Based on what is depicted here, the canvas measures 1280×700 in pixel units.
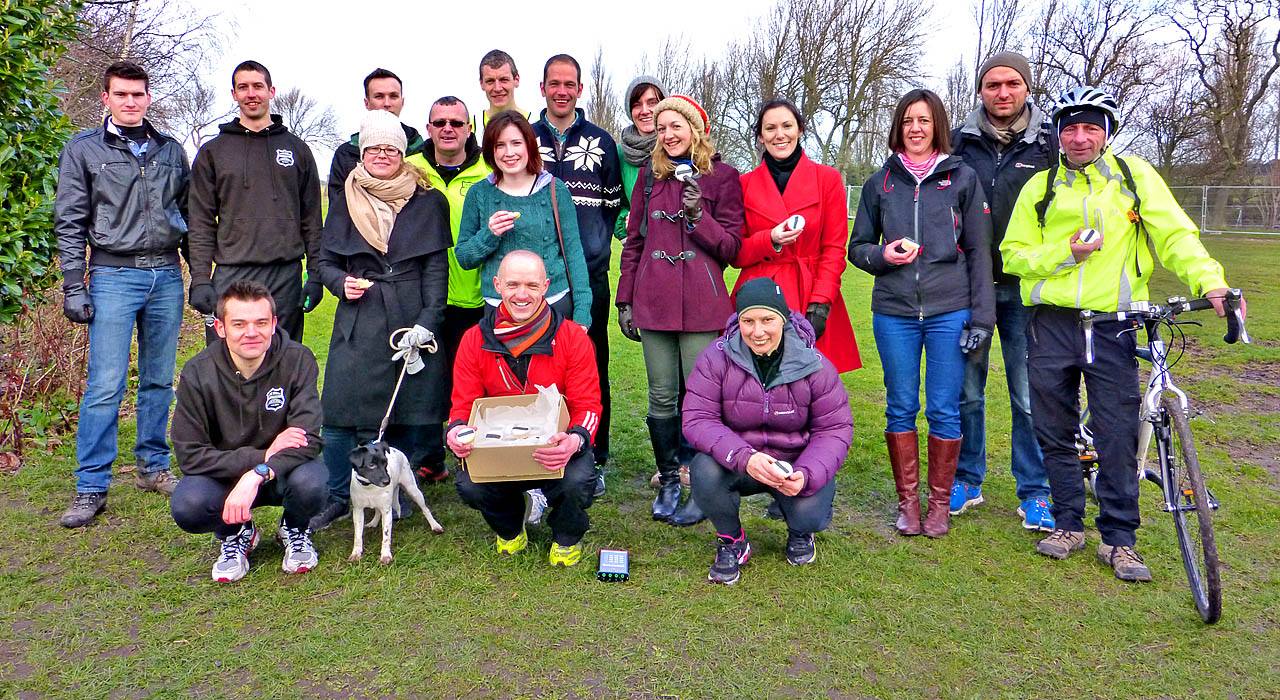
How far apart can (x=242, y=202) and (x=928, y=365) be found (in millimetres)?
3917

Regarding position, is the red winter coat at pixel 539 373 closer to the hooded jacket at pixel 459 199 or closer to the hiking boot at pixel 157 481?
the hooded jacket at pixel 459 199

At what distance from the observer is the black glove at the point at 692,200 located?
4461 mm

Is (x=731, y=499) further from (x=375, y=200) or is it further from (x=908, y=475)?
(x=375, y=200)

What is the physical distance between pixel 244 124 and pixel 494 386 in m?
2.24

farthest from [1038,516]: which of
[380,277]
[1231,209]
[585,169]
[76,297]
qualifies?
[1231,209]

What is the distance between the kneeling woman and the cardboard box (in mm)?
829

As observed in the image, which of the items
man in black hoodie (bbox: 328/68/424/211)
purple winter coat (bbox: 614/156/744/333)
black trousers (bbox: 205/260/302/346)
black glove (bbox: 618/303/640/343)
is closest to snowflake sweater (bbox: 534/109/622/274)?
black glove (bbox: 618/303/640/343)

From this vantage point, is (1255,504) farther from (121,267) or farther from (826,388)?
(121,267)

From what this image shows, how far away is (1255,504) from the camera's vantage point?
16.1 feet

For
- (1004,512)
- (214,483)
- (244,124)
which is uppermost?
(244,124)

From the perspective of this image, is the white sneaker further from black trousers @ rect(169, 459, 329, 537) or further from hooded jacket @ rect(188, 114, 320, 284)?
hooded jacket @ rect(188, 114, 320, 284)

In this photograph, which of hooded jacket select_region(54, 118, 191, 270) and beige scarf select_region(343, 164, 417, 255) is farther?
hooded jacket select_region(54, 118, 191, 270)

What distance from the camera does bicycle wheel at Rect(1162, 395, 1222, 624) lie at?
11.4 feet

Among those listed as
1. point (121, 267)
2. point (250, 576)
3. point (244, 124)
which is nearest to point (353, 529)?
point (250, 576)
